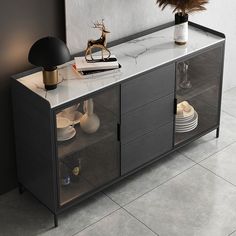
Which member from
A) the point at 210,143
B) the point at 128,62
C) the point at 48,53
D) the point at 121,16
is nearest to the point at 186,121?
the point at 210,143

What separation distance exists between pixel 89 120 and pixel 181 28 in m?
0.86

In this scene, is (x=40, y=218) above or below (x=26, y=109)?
below

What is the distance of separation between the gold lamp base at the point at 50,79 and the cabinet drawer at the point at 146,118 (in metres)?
0.48

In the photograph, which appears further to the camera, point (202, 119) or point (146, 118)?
point (202, 119)

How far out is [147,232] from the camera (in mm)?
3387

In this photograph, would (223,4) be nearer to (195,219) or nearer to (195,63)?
(195,63)

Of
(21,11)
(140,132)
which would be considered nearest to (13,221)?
(140,132)

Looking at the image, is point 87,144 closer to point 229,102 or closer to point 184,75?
point 184,75

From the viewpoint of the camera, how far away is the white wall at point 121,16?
3504 millimetres

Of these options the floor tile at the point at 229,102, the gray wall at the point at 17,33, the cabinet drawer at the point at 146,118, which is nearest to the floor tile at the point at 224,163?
the cabinet drawer at the point at 146,118

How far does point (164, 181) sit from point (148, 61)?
2.52 feet

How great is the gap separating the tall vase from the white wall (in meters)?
0.21

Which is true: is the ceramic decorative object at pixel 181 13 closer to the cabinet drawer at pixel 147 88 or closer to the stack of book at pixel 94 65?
the cabinet drawer at pixel 147 88

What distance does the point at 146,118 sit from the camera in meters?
3.66
